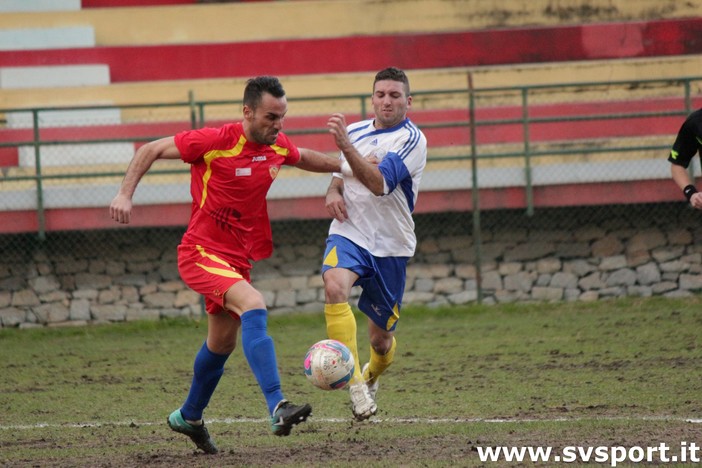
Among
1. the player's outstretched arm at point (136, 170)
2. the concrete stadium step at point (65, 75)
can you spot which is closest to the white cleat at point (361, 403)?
the player's outstretched arm at point (136, 170)

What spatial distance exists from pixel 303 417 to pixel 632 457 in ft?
5.43

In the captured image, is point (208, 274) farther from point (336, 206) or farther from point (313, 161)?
point (336, 206)

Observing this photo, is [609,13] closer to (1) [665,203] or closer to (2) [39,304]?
(1) [665,203]

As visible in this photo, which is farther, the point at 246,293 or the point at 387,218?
the point at 387,218

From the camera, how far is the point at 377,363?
319 inches

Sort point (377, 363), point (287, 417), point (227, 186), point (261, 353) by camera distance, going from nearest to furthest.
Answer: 1. point (287, 417)
2. point (261, 353)
3. point (227, 186)
4. point (377, 363)

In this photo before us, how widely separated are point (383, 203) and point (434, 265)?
803 cm

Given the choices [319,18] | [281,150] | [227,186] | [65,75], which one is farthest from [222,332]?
[65,75]

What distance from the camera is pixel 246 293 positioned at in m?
6.49

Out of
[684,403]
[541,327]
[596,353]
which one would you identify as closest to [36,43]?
[541,327]

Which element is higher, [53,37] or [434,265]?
[53,37]

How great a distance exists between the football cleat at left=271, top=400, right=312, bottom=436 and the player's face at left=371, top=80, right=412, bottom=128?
233cm

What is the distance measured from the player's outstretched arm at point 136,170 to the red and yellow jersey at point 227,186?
0.26ft

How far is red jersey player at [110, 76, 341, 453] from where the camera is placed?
263 inches
